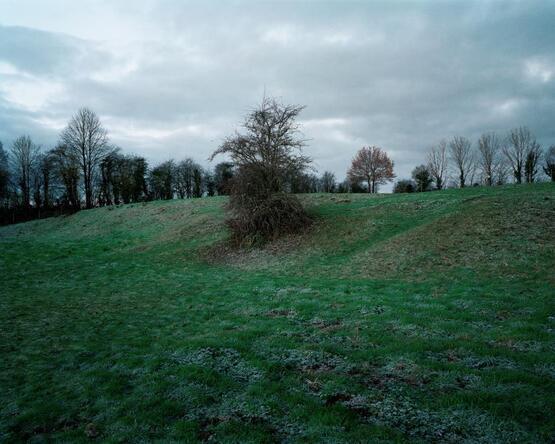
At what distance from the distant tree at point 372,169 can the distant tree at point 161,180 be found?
1495 inches

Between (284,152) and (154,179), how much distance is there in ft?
169

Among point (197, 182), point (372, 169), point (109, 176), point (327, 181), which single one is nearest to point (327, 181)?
point (327, 181)

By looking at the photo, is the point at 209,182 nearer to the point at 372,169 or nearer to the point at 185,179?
the point at 185,179

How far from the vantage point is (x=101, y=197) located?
220 feet

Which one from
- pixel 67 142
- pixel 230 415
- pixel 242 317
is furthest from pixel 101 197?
pixel 230 415

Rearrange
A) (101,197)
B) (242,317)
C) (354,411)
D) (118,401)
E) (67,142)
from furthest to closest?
(101,197) < (67,142) < (242,317) < (118,401) < (354,411)

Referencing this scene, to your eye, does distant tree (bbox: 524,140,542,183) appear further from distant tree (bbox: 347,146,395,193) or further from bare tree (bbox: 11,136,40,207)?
bare tree (bbox: 11,136,40,207)

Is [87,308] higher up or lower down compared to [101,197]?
lower down

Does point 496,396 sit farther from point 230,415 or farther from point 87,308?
point 87,308

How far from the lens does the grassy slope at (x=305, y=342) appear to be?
5.13 m

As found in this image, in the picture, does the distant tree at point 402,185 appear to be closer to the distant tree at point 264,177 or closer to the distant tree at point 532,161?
the distant tree at point 532,161

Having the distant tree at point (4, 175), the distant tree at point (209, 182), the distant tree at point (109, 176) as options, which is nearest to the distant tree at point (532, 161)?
the distant tree at point (209, 182)

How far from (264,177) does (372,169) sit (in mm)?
47713

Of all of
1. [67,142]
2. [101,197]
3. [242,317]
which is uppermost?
[67,142]
